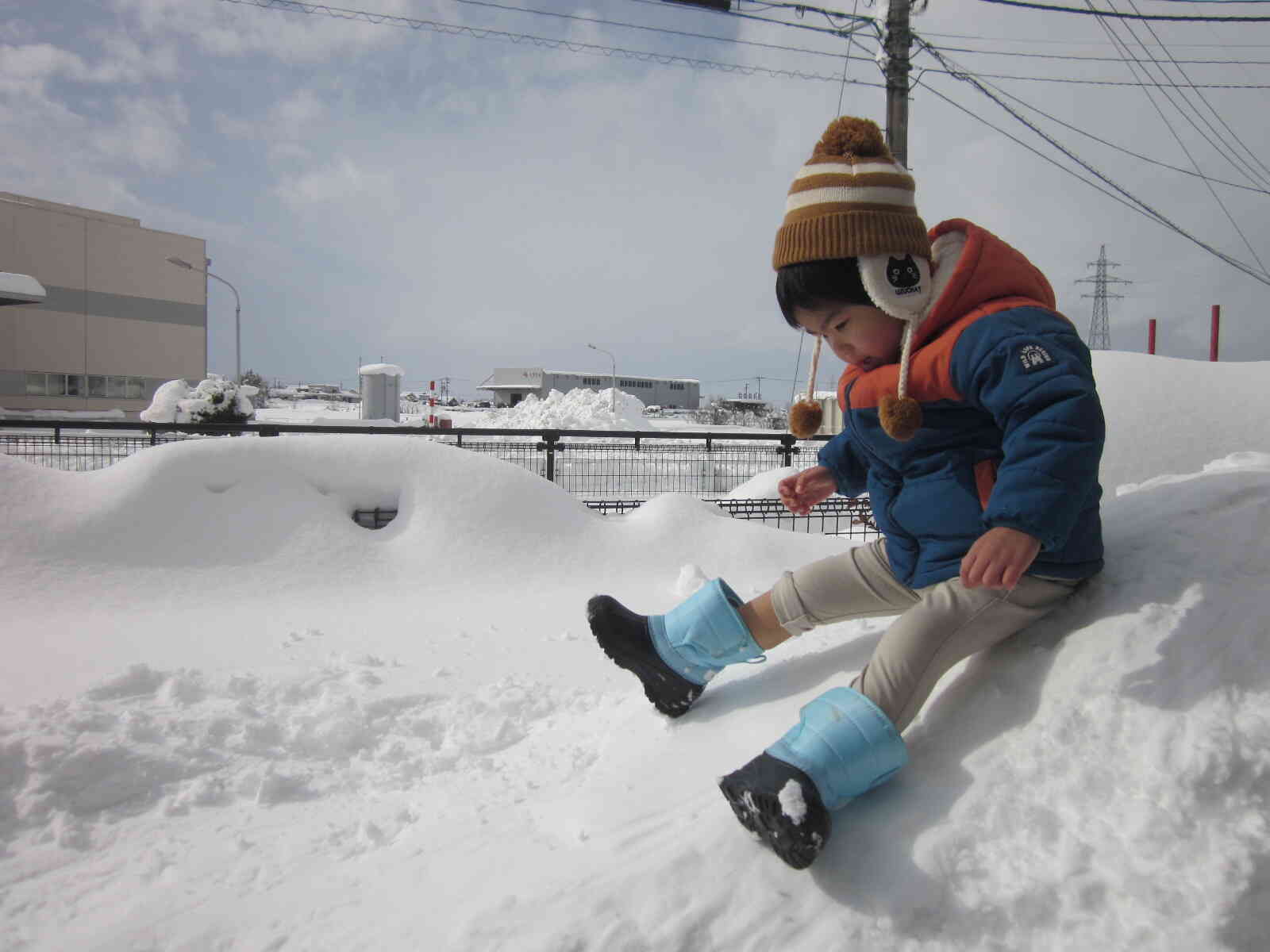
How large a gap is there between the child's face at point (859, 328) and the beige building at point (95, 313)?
34529mm

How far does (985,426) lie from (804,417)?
0.57 meters

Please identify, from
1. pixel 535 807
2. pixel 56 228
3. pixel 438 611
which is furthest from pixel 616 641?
pixel 56 228

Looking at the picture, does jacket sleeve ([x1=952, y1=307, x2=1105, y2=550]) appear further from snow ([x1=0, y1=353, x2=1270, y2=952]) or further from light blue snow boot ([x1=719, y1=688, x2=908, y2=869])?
light blue snow boot ([x1=719, y1=688, x2=908, y2=869])

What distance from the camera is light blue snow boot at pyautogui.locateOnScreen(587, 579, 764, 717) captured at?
1.97 meters

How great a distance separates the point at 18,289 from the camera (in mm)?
18812

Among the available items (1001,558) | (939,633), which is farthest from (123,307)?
(1001,558)

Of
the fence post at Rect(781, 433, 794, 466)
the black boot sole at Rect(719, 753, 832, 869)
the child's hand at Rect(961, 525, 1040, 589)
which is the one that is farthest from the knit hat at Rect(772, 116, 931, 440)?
the fence post at Rect(781, 433, 794, 466)

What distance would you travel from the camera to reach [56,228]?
2897cm

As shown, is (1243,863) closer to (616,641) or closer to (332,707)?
(616,641)

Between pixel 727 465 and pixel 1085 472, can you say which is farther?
pixel 727 465

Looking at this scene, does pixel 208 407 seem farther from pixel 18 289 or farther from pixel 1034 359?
pixel 1034 359

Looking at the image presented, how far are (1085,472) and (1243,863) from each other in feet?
2.20

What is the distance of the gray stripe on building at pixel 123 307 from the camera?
2936cm

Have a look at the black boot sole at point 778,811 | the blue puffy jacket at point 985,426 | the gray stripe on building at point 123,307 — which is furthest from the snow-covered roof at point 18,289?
the black boot sole at point 778,811
